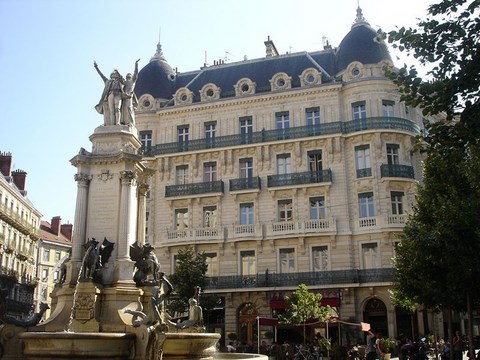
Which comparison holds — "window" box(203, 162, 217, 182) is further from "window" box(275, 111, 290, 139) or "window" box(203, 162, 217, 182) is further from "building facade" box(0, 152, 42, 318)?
"building facade" box(0, 152, 42, 318)

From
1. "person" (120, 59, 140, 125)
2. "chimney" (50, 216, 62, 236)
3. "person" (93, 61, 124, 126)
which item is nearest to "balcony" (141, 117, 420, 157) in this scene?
"person" (120, 59, 140, 125)

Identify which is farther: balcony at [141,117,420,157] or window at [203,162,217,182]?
window at [203,162,217,182]

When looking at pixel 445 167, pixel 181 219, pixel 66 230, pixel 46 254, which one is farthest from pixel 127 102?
pixel 66 230

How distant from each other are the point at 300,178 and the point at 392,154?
5.86 m

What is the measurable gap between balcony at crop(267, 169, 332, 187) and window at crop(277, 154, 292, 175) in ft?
2.34

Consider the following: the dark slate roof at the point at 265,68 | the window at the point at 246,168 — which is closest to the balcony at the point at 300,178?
the window at the point at 246,168

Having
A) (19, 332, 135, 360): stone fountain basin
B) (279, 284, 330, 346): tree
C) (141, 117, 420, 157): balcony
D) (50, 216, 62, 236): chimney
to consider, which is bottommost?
(19, 332, 135, 360): stone fountain basin

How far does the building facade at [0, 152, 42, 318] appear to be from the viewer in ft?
157

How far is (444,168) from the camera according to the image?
21.9m

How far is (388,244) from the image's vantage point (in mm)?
33375

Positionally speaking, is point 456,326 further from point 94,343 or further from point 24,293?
A: point 24,293

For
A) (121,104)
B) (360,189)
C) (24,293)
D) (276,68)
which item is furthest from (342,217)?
(24,293)

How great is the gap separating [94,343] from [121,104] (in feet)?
26.1

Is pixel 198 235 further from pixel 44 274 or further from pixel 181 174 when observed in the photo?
pixel 44 274
